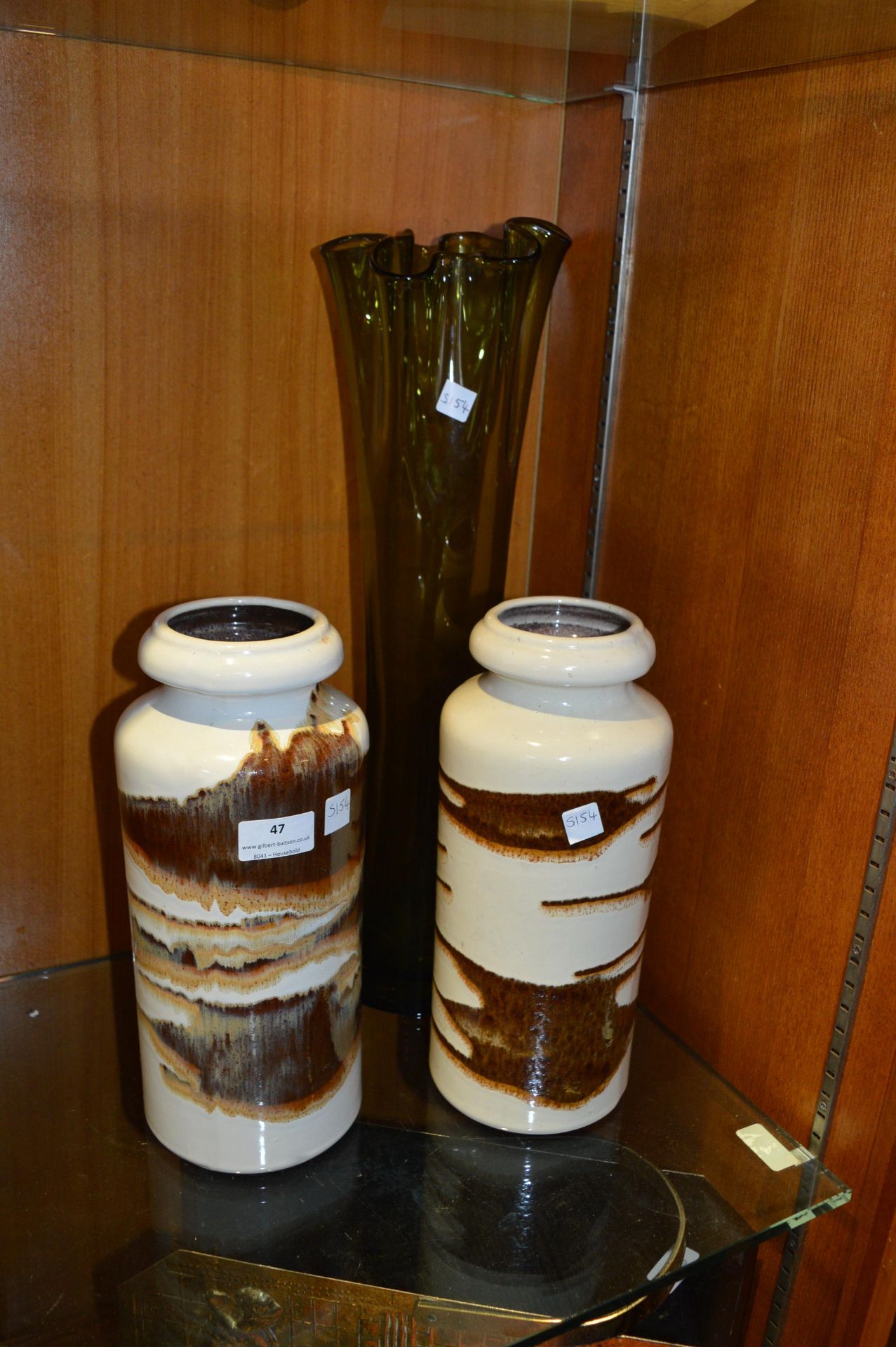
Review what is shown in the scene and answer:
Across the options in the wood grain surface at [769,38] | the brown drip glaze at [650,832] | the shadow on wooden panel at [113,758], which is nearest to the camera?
the wood grain surface at [769,38]

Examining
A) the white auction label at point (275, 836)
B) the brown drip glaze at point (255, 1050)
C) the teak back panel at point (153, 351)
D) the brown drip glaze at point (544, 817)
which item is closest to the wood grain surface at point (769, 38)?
the teak back panel at point (153, 351)

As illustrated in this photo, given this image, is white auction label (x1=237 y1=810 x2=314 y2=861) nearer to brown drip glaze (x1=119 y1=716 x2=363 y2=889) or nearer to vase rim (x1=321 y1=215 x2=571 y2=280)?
brown drip glaze (x1=119 y1=716 x2=363 y2=889)

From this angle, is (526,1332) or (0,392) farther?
(0,392)

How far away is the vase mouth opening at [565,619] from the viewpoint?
33.9 inches

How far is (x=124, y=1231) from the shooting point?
78 centimetres

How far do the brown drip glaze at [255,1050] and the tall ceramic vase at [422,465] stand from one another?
182 mm

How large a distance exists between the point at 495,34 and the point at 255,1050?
798 millimetres

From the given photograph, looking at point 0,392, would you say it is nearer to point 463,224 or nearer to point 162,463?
point 162,463

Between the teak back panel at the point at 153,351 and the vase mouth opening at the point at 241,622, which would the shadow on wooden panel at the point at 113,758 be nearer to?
the teak back panel at the point at 153,351

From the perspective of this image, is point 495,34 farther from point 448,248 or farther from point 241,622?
point 241,622

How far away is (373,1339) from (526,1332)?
0.10 m

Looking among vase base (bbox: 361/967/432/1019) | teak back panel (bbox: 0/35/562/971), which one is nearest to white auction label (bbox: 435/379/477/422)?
teak back panel (bbox: 0/35/562/971)

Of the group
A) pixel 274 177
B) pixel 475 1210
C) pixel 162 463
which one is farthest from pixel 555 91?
pixel 475 1210

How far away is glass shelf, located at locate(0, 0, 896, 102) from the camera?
78 centimetres
